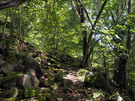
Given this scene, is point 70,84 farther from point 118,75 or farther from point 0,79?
point 118,75

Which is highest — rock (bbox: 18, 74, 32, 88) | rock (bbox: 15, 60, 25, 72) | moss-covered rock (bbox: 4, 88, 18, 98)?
rock (bbox: 15, 60, 25, 72)

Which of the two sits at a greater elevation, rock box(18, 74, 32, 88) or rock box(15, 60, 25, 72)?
rock box(15, 60, 25, 72)

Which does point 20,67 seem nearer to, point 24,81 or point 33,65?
point 33,65

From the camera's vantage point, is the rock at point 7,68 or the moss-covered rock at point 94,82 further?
the moss-covered rock at point 94,82

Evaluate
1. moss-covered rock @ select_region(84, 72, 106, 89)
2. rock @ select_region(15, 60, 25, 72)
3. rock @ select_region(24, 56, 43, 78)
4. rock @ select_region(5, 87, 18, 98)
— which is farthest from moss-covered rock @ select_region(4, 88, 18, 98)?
moss-covered rock @ select_region(84, 72, 106, 89)

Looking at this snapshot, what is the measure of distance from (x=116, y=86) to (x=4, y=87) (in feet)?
26.4

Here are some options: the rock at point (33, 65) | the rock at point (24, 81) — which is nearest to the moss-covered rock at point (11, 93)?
the rock at point (24, 81)

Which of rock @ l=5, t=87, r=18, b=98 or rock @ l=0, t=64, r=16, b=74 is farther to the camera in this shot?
rock @ l=0, t=64, r=16, b=74

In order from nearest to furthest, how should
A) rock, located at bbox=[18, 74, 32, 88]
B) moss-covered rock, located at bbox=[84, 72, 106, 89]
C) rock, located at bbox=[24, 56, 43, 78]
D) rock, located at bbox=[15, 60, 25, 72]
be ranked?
rock, located at bbox=[18, 74, 32, 88] < rock, located at bbox=[15, 60, 25, 72] < rock, located at bbox=[24, 56, 43, 78] < moss-covered rock, located at bbox=[84, 72, 106, 89]

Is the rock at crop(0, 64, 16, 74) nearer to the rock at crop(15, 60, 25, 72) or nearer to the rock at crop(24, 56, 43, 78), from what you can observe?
the rock at crop(15, 60, 25, 72)

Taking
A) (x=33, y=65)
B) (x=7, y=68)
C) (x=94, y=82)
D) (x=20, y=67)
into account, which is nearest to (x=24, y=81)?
(x=7, y=68)

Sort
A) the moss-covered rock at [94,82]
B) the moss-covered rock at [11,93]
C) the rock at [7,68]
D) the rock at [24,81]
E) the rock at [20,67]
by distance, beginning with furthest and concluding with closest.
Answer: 1. the moss-covered rock at [94,82]
2. the rock at [20,67]
3. the rock at [7,68]
4. the rock at [24,81]
5. the moss-covered rock at [11,93]

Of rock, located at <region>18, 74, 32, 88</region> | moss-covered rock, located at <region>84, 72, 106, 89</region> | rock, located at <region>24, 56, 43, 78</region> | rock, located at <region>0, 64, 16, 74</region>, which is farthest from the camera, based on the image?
moss-covered rock, located at <region>84, 72, 106, 89</region>

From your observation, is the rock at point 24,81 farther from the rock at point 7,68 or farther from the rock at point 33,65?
the rock at point 33,65
